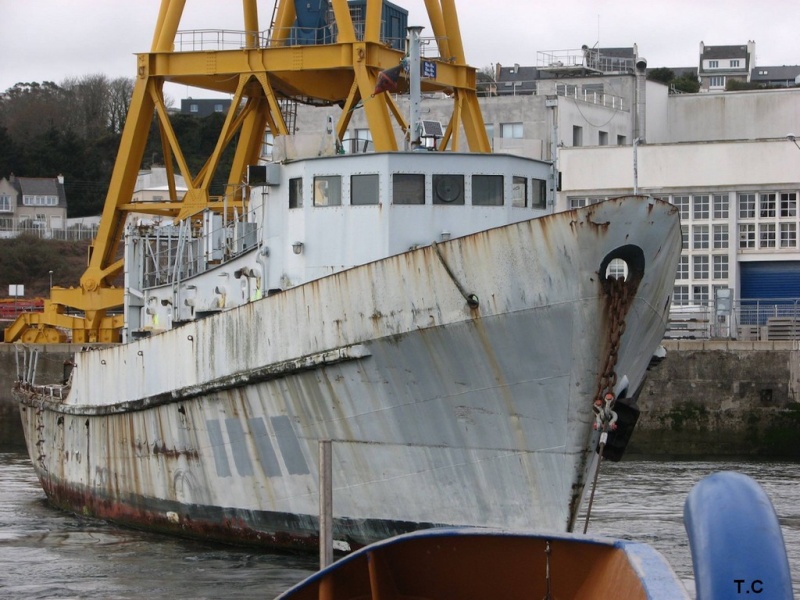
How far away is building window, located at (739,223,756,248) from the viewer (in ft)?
121

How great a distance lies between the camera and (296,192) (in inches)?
610

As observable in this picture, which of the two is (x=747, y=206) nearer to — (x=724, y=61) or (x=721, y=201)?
(x=721, y=201)

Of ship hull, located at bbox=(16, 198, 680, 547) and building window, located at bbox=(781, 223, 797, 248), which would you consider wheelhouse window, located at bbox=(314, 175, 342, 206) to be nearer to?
ship hull, located at bbox=(16, 198, 680, 547)

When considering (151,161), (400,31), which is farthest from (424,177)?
(151,161)

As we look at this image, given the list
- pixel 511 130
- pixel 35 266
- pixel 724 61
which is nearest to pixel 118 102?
pixel 35 266

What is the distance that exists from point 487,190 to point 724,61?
12013cm

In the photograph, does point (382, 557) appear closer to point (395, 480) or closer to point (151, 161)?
point (395, 480)

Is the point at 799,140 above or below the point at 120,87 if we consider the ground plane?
below

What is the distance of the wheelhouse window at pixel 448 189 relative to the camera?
1505 cm

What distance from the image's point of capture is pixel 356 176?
49.4 feet

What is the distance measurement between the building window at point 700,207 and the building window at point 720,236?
50 centimetres

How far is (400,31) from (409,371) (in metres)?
9.06

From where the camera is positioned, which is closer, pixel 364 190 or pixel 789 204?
pixel 364 190

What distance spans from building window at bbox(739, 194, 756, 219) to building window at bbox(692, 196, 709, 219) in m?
0.92
